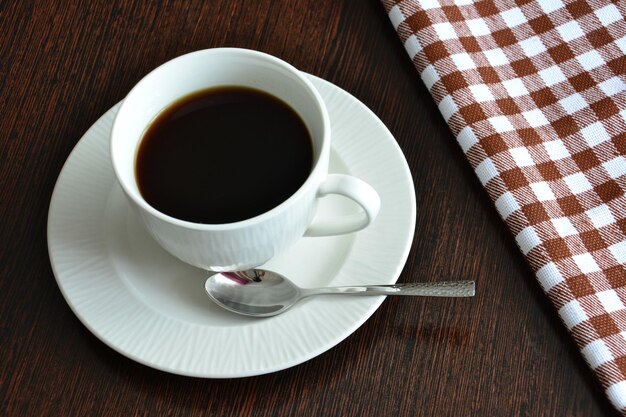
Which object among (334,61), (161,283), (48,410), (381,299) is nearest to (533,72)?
(334,61)

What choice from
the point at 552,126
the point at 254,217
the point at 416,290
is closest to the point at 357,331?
the point at 416,290

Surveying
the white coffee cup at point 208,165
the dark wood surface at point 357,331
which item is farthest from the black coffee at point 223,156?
the dark wood surface at point 357,331

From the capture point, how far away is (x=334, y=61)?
0.95 meters

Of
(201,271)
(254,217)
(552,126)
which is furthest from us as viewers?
(552,126)

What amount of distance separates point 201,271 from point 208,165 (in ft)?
0.39

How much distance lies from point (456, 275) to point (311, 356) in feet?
0.68

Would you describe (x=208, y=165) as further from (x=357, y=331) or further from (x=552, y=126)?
(x=552, y=126)

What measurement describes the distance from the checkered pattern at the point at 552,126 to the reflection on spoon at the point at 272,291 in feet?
0.42

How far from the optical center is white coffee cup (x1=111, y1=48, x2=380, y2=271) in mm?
657

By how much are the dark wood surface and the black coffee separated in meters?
0.18

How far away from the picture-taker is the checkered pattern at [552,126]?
780 millimetres

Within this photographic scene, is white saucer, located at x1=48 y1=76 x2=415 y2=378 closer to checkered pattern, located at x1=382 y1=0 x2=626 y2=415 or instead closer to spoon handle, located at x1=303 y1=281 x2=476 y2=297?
spoon handle, located at x1=303 y1=281 x2=476 y2=297

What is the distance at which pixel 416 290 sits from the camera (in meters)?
0.74

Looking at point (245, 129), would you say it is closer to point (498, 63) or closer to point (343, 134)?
point (343, 134)
